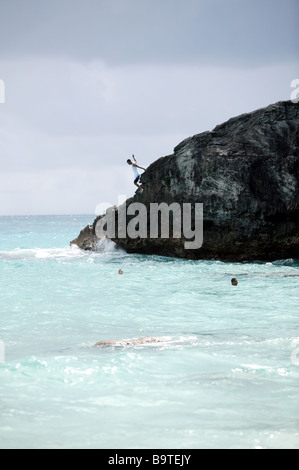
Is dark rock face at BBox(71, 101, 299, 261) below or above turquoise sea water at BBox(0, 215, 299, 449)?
above

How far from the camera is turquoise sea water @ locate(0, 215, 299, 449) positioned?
4059 mm

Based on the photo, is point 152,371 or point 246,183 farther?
point 246,183

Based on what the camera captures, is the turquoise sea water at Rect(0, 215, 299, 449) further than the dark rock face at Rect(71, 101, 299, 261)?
No

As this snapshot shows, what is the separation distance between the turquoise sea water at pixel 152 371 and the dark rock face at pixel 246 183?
6.11 metres

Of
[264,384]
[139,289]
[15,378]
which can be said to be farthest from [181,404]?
[139,289]

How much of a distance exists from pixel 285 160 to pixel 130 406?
14.4 metres

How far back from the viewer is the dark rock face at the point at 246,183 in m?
17.6

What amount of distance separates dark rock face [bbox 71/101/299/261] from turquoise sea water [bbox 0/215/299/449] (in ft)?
20.0

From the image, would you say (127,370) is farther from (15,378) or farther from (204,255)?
(204,255)

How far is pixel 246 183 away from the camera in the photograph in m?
17.7

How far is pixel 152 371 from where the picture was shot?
559 cm

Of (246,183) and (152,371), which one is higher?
(246,183)

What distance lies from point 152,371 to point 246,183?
12.9 meters

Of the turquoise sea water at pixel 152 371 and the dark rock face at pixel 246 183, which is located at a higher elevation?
the dark rock face at pixel 246 183
